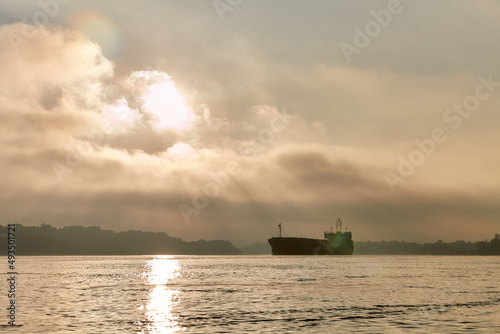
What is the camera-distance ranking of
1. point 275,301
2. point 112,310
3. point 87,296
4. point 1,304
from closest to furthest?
point 112,310
point 1,304
point 275,301
point 87,296

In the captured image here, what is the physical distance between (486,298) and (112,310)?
38751 mm

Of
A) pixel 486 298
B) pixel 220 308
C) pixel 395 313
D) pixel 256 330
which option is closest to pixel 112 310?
pixel 220 308

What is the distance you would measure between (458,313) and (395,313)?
5.14 m

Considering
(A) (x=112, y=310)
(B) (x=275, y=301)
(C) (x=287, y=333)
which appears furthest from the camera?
(B) (x=275, y=301)

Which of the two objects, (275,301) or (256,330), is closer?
(256,330)

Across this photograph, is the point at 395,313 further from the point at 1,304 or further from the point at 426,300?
the point at 1,304

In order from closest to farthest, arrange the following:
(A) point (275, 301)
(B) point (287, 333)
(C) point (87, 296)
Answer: (B) point (287, 333)
(A) point (275, 301)
(C) point (87, 296)

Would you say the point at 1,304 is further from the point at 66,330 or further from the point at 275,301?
the point at 275,301

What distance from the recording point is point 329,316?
4778cm

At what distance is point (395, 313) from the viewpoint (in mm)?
49375

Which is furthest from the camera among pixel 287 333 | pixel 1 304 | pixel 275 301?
pixel 275 301

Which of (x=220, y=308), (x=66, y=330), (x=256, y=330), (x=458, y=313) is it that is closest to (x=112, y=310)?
(x=220, y=308)

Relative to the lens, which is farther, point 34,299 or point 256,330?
point 34,299

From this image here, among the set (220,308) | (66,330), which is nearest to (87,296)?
(220,308)
